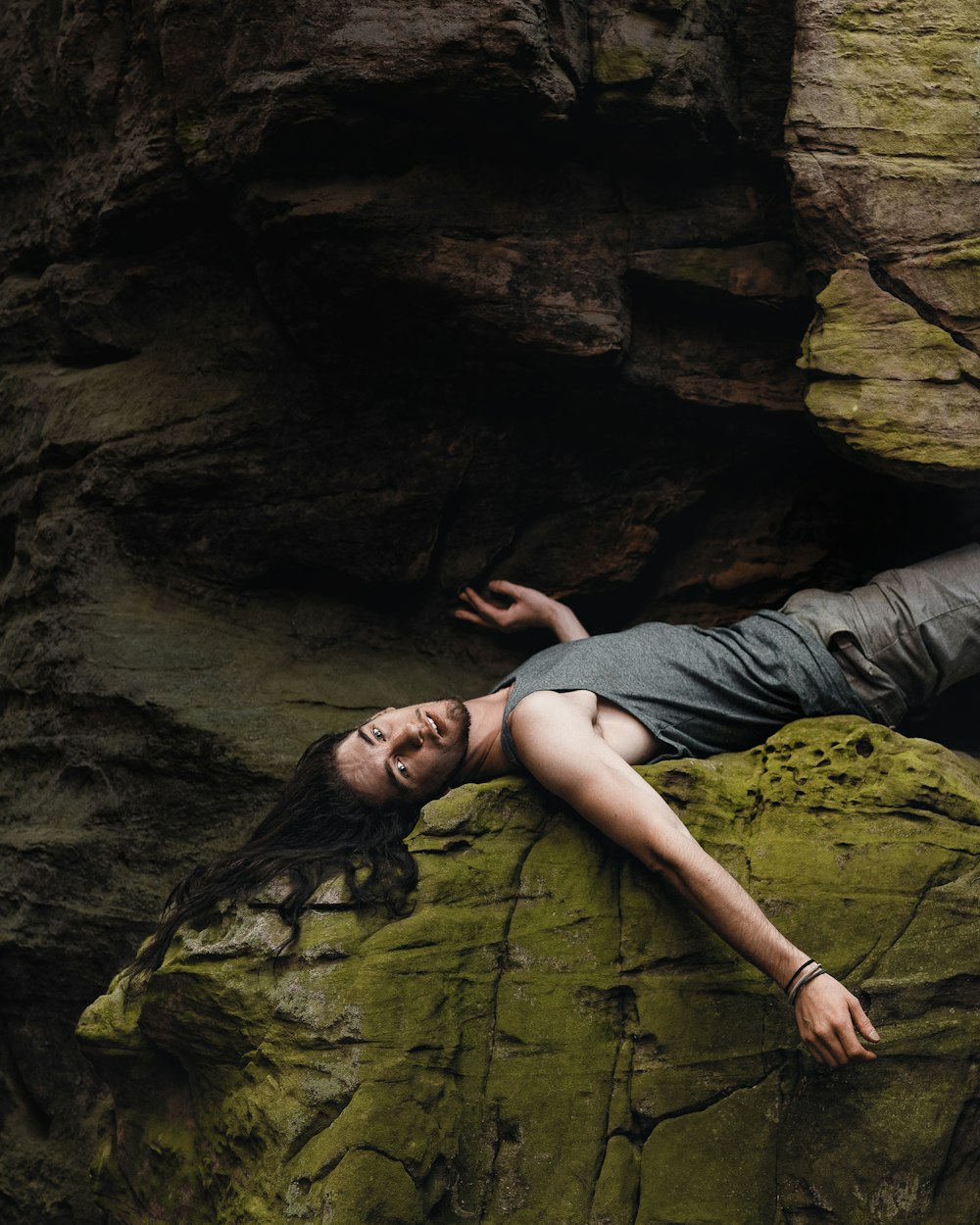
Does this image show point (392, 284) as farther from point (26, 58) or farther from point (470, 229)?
point (26, 58)

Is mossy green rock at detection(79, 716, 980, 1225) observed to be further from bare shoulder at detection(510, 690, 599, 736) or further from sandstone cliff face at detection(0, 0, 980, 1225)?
sandstone cliff face at detection(0, 0, 980, 1225)

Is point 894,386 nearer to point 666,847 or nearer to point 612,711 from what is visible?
point 612,711

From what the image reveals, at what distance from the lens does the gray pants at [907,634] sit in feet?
12.5

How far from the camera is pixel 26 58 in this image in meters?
4.99

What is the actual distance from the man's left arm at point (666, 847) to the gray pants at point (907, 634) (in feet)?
3.01

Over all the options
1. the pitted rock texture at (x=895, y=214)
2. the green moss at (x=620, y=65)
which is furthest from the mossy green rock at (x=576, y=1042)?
the green moss at (x=620, y=65)

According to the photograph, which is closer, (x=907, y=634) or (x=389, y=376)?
(x=907, y=634)

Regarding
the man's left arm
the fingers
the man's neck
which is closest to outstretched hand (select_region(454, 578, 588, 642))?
the fingers

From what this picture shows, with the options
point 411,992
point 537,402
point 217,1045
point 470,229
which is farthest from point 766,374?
point 217,1045

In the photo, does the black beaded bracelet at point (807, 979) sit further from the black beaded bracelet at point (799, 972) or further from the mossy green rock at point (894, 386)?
the mossy green rock at point (894, 386)

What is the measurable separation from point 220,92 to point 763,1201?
377cm

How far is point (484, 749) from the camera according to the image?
12.3ft

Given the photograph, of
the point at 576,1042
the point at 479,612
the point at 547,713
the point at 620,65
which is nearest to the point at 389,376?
the point at 479,612

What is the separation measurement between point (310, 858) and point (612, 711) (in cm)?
98
